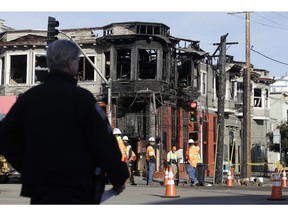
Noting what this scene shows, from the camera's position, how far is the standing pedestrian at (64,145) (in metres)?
3.80

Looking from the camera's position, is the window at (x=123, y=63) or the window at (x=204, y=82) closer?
the window at (x=123, y=63)

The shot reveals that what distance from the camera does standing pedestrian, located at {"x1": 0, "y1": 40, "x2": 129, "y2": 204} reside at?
150 inches

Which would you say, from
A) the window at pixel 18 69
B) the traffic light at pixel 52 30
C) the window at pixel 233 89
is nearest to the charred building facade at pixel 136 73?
the window at pixel 18 69

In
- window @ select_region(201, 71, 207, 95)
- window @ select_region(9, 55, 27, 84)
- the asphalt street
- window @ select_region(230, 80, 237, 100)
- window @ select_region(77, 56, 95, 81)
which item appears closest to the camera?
the asphalt street

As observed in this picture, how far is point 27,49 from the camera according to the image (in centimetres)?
3950

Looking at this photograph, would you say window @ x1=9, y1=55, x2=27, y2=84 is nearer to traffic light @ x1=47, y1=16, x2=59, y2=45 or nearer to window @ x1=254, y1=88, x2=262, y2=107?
traffic light @ x1=47, y1=16, x2=59, y2=45

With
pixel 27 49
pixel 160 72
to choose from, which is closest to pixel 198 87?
pixel 160 72

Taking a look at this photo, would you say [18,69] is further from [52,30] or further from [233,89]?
[52,30]

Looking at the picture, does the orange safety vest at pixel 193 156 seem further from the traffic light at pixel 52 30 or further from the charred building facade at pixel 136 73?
the charred building facade at pixel 136 73

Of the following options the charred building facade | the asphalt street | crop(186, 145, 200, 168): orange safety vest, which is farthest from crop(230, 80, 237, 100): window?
the asphalt street

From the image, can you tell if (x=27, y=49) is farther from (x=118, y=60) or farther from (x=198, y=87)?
(x=198, y=87)

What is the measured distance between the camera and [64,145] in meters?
3.85

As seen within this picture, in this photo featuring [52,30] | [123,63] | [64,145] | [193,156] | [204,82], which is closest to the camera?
[64,145]

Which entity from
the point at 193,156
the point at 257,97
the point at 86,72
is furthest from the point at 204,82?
the point at 193,156
